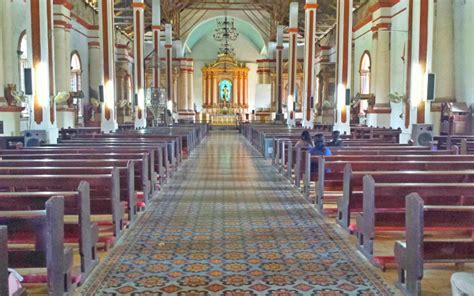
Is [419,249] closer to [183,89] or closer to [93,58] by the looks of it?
[93,58]

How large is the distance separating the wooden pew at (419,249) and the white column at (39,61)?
936cm

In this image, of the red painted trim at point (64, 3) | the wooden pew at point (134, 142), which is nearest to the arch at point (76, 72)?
the red painted trim at point (64, 3)

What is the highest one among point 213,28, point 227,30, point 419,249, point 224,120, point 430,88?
point 213,28

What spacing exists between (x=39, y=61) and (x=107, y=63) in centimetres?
396

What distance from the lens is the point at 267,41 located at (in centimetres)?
3247

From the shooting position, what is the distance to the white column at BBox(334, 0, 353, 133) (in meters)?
14.3

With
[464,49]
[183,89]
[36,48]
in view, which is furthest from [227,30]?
[36,48]

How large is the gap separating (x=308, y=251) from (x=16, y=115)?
11.5 meters

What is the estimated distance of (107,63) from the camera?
1502 cm

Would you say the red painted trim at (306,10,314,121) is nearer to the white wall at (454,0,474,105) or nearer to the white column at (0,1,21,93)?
the white wall at (454,0,474,105)

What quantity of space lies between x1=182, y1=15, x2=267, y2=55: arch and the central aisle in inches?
1041

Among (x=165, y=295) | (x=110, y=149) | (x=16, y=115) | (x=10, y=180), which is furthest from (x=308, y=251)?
(x=16, y=115)

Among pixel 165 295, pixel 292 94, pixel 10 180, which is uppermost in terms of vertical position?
pixel 292 94

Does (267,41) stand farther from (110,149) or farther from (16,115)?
(110,149)
